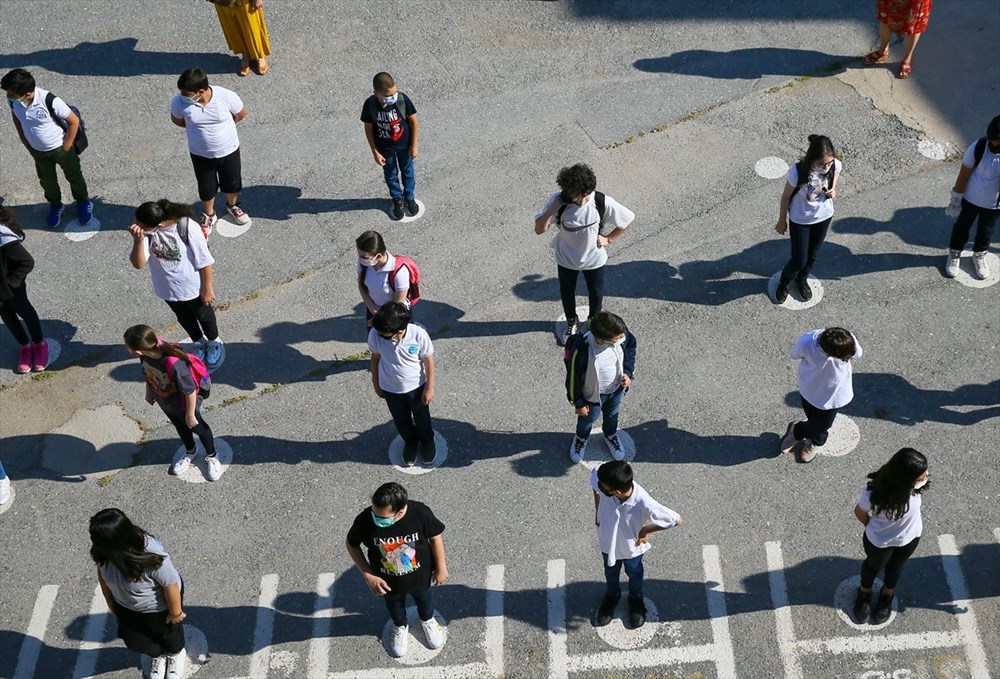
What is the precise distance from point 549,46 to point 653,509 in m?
7.28

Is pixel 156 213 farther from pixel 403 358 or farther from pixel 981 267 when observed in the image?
pixel 981 267

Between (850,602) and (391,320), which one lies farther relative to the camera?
(850,602)

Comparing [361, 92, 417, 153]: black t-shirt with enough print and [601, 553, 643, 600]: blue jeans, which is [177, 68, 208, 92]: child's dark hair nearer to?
[361, 92, 417, 153]: black t-shirt with enough print

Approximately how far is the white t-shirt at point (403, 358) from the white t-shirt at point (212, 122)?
3.29 m

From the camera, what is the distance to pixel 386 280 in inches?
334

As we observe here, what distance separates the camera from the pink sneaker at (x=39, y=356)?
31.8 ft

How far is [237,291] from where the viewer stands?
10.3 meters

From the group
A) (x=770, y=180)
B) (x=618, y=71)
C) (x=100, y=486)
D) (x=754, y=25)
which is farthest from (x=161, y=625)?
(x=754, y=25)

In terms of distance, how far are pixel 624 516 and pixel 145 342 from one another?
357 centimetres

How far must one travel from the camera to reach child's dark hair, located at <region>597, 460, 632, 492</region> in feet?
21.6

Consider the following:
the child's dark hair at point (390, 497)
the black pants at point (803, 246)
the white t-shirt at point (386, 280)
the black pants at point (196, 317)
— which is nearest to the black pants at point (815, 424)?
the black pants at point (803, 246)

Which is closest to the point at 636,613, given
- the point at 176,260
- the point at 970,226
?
the point at 176,260

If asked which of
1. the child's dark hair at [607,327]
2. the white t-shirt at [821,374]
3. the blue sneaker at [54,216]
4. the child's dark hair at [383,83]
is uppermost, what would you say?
the child's dark hair at [383,83]

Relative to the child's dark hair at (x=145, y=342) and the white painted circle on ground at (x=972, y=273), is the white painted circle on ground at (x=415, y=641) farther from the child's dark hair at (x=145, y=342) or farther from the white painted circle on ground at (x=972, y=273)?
the white painted circle on ground at (x=972, y=273)
